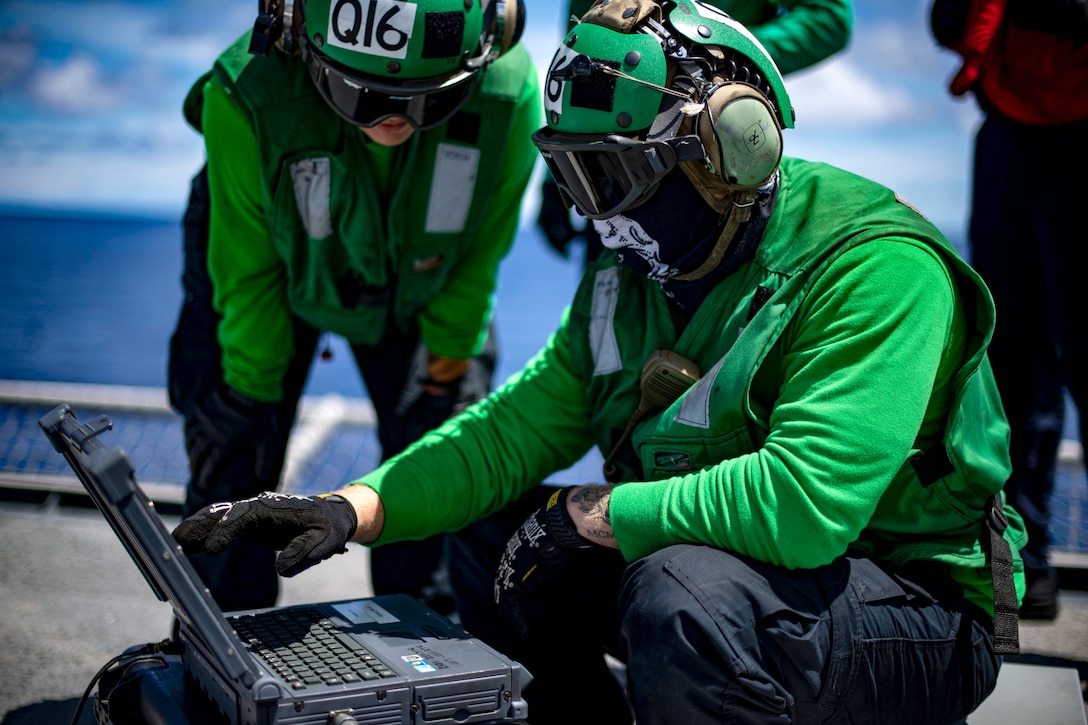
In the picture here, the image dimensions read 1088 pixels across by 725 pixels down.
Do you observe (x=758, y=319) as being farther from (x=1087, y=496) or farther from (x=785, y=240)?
(x=1087, y=496)

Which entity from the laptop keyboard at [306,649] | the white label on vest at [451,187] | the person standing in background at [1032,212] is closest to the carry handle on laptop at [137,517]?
the laptop keyboard at [306,649]

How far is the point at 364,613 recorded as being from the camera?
1.84 meters

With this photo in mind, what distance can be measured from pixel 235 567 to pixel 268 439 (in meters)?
0.33

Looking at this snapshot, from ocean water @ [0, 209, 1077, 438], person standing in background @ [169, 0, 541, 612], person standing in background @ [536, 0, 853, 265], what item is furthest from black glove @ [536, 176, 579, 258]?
person standing in background @ [536, 0, 853, 265]

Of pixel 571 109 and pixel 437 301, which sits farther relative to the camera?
pixel 437 301

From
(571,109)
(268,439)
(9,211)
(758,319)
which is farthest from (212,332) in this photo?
(9,211)

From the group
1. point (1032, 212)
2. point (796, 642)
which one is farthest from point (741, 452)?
point (1032, 212)

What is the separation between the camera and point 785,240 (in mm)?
1782

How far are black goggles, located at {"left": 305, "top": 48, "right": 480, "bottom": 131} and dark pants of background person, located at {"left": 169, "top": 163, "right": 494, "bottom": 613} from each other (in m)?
0.51

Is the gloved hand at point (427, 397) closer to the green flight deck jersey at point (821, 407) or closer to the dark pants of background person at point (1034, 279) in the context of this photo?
the green flight deck jersey at point (821, 407)

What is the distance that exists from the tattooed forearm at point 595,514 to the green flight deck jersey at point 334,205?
1038 mm

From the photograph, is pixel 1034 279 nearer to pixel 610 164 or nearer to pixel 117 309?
pixel 610 164

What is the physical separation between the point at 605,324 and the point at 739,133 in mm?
490

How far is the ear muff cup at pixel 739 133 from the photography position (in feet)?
5.55
